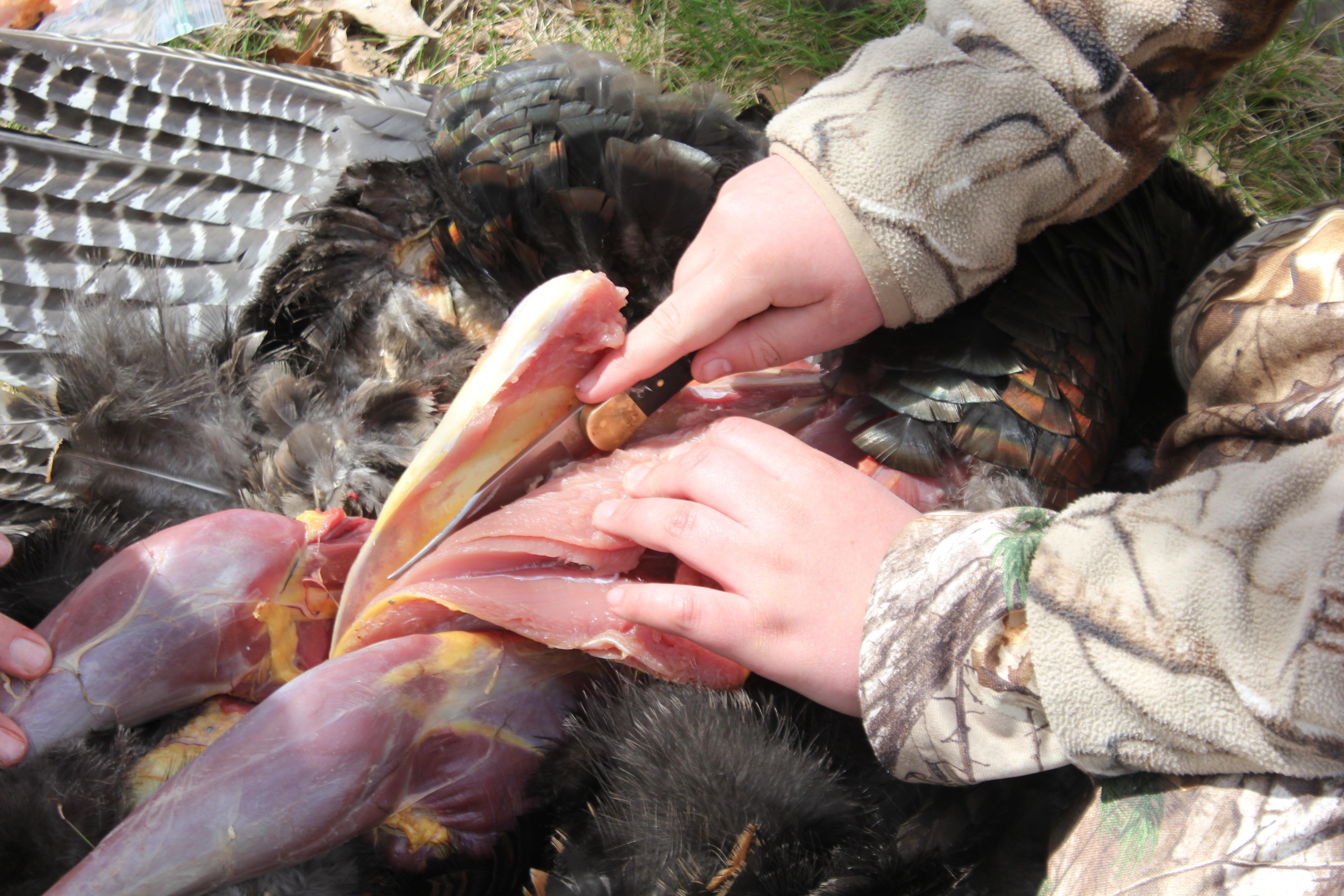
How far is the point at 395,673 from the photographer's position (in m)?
1.17

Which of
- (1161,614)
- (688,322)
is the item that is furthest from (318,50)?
(1161,614)

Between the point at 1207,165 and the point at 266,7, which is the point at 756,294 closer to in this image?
the point at 1207,165

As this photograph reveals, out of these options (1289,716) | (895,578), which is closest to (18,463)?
(895,578)

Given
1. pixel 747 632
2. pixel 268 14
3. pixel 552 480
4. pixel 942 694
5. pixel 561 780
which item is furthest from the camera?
pixel 268 14

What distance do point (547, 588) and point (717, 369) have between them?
0.42 meters

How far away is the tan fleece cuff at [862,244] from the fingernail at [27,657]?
51.1 inches

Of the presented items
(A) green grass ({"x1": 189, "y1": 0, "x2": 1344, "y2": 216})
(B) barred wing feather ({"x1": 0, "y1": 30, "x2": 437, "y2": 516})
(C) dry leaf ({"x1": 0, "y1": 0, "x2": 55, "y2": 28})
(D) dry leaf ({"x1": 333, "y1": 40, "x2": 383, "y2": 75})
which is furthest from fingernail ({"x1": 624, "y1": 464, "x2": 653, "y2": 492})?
(C) dry leaf ({"x1": 0, "y1": 0, "x2": 55, "y2": 28})

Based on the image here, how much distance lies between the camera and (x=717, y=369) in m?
1.32

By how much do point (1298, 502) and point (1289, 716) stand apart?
0.70ft

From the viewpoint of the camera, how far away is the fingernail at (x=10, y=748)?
1178 mm

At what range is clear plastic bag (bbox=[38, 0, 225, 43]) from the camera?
8.48 ft

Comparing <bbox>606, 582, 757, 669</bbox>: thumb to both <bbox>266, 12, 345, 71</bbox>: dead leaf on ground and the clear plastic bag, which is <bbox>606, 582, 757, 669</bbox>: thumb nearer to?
<bbox>266, 12, 345, 71</bbox>: dead leaf on ground

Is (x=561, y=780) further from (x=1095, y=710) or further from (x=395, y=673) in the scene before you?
(x=1095, y=710)

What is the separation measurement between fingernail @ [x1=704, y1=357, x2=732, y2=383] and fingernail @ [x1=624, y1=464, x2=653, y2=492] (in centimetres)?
17
